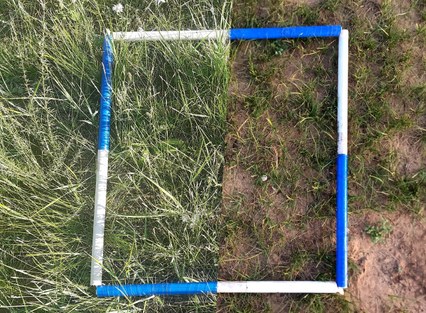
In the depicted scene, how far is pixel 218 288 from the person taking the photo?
2318 mm

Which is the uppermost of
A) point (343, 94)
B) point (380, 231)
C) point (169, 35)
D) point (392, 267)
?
point (169, 35)

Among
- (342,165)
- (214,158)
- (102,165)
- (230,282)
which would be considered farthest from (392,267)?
(102,165)

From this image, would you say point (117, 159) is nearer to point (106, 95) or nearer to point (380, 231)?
point (106, 95)

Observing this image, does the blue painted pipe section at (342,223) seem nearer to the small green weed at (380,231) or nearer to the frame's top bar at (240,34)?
the small green weed at (380,231)

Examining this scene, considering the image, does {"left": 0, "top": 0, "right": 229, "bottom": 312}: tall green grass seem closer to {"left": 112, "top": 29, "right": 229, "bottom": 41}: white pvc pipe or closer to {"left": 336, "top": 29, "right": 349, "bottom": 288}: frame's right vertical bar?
{"left": 112, "top": 29, "right": 229, "bottom": 41}: white pvc pipe

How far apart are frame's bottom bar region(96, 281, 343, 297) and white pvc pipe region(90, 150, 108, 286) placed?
0.08 metres

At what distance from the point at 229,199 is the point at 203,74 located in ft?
2.24

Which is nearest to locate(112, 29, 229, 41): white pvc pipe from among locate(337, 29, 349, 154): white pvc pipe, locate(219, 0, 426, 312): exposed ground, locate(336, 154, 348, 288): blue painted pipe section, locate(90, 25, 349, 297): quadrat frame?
locate(90, 25, 349, 297): quadrat frame

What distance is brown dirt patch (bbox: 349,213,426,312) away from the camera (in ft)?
7.50

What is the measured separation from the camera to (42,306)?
2352mm

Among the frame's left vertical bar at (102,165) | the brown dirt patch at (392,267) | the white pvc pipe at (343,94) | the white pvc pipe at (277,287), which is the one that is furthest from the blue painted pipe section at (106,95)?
the brown dirt patch at (392,267)

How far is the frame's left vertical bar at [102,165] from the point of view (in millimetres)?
2398

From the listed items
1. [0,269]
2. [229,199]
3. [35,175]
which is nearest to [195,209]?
[229,199]

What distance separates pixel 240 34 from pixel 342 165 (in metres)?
0.88
